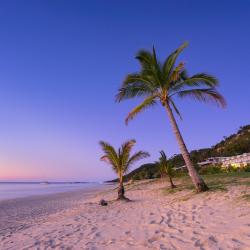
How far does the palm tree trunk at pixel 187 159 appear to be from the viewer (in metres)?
11.4

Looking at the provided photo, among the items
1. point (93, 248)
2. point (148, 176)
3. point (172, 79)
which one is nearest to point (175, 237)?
point (93, 248)

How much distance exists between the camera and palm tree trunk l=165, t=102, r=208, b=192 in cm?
1143

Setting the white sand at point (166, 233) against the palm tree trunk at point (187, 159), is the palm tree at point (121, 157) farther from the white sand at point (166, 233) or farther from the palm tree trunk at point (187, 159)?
the white sand at point (166, 233)

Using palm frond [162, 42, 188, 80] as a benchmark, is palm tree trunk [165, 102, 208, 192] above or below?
below

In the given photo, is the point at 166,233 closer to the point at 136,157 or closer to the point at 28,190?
the point at 136,157

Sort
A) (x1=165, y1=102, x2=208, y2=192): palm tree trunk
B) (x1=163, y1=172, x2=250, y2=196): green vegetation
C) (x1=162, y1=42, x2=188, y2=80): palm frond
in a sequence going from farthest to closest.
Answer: (x1=162, y1=42, x2=188, y2=80): palm frond, (x1=163, y1=172, x2=250, y2=196): green vegetation, (x1=165, y1=102, x2=208, y2=192): palm tree trunk

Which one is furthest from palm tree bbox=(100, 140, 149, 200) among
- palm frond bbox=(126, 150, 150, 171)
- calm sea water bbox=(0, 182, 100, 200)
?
calm sea water bbox=(0, 182, 100, 200)

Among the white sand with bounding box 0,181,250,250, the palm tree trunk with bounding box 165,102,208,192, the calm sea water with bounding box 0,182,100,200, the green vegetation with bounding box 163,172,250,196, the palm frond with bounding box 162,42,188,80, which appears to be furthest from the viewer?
the calm sea water with bounding box 0,182,100,200

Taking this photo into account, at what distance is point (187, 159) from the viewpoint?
12.0 metres

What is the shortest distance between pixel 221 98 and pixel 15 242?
9.63 meters

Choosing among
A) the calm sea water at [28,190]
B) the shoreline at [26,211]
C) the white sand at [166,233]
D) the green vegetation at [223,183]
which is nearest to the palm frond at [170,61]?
the green vegetation at [223,183]

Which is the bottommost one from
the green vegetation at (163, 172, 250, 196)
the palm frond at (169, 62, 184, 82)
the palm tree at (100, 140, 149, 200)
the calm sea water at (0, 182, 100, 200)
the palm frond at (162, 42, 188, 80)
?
the green vegetation at (163, 172, 250, 196)

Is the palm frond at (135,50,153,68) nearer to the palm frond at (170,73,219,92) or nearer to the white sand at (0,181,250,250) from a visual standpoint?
the palm frond at (170,73,219,92)

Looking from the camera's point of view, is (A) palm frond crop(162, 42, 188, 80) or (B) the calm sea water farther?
(B) the calm sea water
